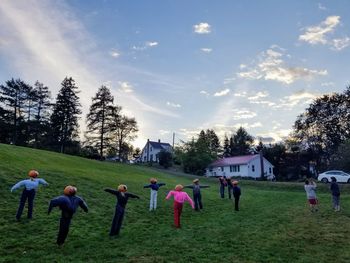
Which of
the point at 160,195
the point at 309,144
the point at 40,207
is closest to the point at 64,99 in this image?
the point at 309,144

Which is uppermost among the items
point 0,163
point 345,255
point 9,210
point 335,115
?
point 335,115

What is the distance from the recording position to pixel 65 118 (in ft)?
295

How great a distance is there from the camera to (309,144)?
86.9 m

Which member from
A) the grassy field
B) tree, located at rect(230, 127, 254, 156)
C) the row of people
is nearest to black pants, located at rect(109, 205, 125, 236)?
the row of people

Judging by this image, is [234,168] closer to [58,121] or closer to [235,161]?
[235,161]

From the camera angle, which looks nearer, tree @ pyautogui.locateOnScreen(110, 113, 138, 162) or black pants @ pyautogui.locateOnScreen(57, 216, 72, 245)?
black pants @ pyautogui.locateOnScreen(57, 216, 72, 245)

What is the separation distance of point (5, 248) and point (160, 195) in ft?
59.0

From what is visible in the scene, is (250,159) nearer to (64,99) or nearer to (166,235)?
(64,99)

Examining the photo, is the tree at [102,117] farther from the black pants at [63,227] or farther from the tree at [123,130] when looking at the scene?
the black pants at [63,227]

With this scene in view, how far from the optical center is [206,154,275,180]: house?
86.5 m

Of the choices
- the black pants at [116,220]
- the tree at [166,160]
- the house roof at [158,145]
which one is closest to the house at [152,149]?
the house roof at [158,145]

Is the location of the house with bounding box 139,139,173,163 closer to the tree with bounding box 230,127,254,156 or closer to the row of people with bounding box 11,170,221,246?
the tree with bounding box 230,127,254,156

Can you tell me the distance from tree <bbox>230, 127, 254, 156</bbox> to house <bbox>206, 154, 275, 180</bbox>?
119ft

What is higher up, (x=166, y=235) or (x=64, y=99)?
(x=64, y=99)
